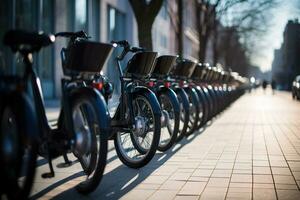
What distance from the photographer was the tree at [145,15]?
1267 centimetres

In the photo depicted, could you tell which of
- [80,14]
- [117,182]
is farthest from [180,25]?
[117,182]

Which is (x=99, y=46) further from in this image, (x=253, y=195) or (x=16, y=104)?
(x=253, y=195)

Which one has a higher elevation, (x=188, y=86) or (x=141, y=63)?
(x=141, y=63)

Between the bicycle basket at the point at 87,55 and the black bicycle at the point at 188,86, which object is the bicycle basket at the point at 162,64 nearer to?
the black bicycle at the point at 188,86

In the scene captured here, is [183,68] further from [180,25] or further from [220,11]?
[220,11]

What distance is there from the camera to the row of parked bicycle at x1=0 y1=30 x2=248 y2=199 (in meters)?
3.54

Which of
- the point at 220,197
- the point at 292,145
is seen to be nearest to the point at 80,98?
the point at 220,197

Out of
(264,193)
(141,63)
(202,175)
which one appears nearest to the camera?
(264,193)

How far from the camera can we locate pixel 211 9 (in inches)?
997

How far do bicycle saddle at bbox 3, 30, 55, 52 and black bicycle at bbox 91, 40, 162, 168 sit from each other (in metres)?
1.71

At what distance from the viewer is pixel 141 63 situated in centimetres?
603

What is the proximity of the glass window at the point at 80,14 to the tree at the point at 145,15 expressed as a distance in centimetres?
988

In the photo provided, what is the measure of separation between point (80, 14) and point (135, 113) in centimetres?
1766

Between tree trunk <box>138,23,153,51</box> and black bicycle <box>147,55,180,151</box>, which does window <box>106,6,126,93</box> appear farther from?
black bicycle <box>147,55,180,151</box>
